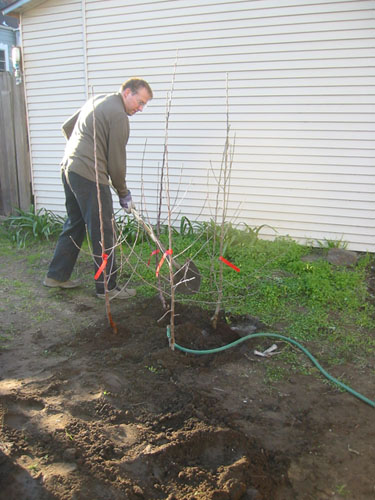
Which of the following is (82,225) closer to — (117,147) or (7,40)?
(117,147)

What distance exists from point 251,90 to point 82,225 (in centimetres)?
303

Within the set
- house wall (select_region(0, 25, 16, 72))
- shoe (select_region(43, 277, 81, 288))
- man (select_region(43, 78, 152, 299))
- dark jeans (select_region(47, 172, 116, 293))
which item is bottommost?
shoe (select_region(43, 277, 81, 288))

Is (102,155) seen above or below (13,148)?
above

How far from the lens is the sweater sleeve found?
153 inches

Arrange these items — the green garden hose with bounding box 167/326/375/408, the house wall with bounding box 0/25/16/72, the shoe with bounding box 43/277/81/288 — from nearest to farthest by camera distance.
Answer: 1. the green garden hose with bounding box 167/326/375/408
2. the shoe with bounding box 43/277/81/288
3. the house wall with bounding box 0/25/16/72

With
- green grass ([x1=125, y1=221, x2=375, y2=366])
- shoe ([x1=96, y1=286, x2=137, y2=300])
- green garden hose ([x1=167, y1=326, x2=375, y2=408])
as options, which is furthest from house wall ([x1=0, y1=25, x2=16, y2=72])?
green garden hose ([x1=167, y1=326, x2=375, y2=408])

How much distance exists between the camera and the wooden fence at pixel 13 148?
24.5 ft

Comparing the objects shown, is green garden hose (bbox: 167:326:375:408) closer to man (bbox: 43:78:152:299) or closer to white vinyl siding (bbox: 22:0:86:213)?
man (bbox: 43:78:152:299)

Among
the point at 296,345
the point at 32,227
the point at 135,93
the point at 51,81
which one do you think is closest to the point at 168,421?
the point at 296,345

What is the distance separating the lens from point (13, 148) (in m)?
7.60

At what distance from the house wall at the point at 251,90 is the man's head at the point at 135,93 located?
198cm

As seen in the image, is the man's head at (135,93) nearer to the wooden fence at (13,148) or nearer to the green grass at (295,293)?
the green grass at (295,293)

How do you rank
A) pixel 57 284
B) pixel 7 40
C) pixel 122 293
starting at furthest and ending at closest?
pixel 7 40 < pixel 57 284 < pixel 122 293

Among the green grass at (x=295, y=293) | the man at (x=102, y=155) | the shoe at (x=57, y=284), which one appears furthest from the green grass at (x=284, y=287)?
the man at (x=102, y=155)
